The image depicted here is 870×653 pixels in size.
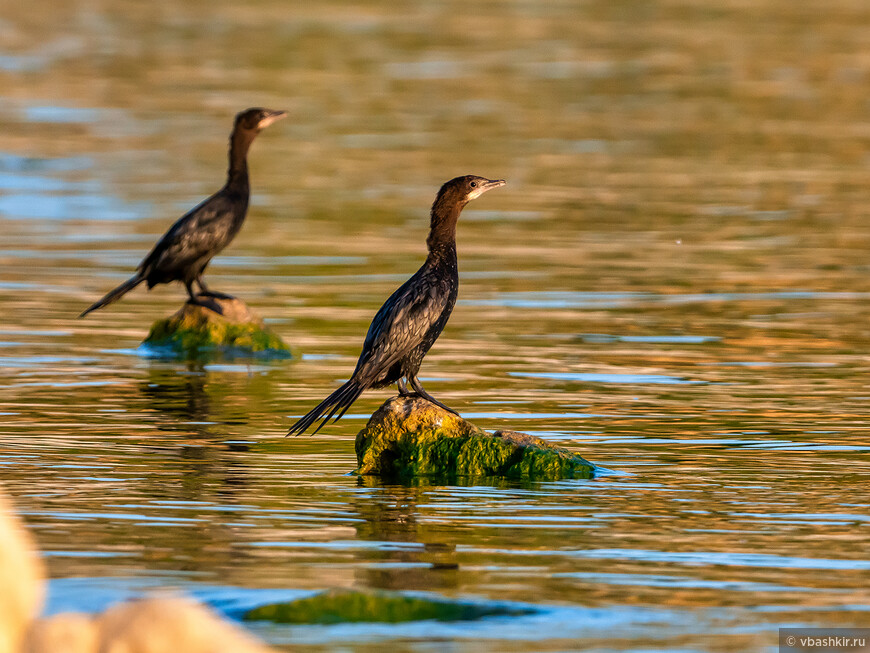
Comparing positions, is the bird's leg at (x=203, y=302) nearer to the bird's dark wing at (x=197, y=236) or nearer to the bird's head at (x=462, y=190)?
the bird's dark wing at (x=197, y=236)

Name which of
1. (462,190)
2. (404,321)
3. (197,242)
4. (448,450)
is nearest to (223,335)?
(197,242)

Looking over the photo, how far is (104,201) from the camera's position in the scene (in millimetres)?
24172

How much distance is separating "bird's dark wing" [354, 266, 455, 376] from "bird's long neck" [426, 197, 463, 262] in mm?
210

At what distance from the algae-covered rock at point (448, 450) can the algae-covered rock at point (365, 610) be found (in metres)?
2.68

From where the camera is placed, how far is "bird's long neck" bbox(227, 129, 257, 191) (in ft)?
50.5

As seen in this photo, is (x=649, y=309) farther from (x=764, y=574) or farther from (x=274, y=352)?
(x=764, y=574)

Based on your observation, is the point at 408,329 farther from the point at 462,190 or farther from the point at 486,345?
the point at 486,345

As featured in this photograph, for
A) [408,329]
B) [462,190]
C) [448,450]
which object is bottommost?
[448,450]

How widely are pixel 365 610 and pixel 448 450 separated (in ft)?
9.24

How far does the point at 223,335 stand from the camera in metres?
15.0

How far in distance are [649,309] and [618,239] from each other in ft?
14.2

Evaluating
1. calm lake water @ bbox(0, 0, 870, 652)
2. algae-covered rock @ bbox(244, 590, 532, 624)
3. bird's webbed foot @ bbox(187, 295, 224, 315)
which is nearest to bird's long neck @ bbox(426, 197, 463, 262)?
calm lake water @ bbox(0, 0, 870, 652)

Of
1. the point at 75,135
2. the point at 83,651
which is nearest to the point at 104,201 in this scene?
the point at 75,135

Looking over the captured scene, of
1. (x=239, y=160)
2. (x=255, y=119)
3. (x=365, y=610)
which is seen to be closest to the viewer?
(x=365, y=610)
